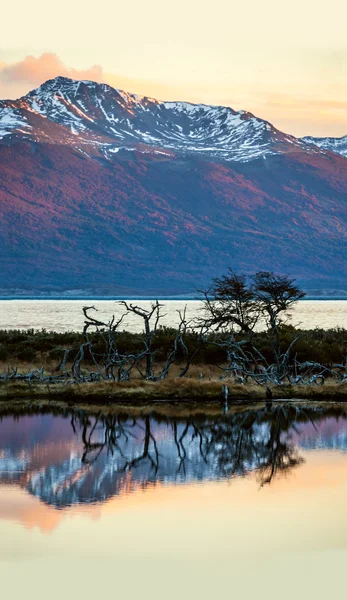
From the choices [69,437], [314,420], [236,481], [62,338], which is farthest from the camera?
[62,338]

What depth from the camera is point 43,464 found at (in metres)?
23.4

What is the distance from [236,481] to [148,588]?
7527 mm

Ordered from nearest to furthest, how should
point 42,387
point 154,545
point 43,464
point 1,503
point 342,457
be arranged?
point 154,545
point 1,503
point 43,464
point 342,457
point 42,387

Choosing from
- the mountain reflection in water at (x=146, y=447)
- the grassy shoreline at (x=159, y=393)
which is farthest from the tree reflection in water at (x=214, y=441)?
the grassy shoreline at (x=159, y=393)

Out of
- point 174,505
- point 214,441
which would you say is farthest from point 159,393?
point 174,505

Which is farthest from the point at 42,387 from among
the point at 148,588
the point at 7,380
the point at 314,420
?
the point at 148,588

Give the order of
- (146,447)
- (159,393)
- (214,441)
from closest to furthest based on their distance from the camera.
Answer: (146,447) → (214,441) → (159,393)

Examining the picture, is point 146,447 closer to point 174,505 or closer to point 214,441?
point 214,441

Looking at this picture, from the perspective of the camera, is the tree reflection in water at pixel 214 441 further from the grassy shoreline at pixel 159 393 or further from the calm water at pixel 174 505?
the grassy shoreline at pixel 159 393

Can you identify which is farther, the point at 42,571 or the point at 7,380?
the point at 7,380

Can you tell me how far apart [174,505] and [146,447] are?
22.4ft

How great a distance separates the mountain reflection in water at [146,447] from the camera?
21.6 m

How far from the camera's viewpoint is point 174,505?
19.5 m

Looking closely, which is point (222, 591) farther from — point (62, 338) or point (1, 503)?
point (62, 338)
